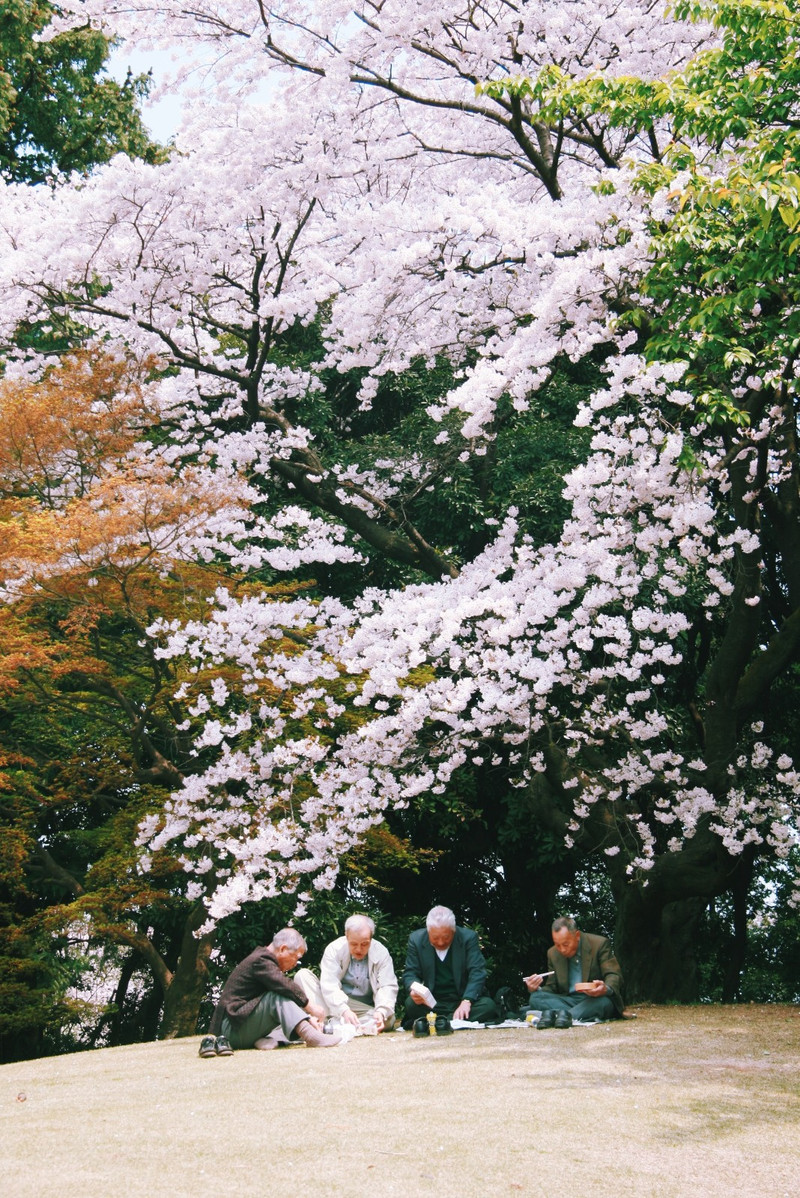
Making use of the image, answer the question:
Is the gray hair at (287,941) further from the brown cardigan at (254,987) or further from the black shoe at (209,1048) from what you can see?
the black shoe at (209,1048)

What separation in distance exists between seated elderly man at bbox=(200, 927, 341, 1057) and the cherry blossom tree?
73.2 inches

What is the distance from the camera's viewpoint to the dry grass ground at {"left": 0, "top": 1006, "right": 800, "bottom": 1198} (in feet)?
9.29

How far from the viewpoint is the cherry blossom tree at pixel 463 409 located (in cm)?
702

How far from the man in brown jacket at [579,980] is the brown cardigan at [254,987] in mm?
1357

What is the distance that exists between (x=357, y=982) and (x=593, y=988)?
4.32 ft

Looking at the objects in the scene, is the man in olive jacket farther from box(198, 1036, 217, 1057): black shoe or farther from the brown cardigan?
box(198, 1036, 217, 1057): black shoe

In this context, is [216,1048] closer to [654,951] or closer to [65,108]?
[654,951]

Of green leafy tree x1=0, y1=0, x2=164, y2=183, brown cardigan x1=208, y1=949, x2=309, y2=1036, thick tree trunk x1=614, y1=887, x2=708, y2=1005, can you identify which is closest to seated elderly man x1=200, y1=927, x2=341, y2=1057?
brown cardigan x1=208, y1=949, x2=309, y2=1036

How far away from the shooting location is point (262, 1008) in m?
5.63

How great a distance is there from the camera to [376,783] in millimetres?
8398

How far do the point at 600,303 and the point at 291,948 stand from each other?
14.6 feet

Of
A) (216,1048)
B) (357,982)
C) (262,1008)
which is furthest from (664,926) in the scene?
(216,1048)

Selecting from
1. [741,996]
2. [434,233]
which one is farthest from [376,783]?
[741,996]

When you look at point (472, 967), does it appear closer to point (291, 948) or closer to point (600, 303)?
point (291, 948)
